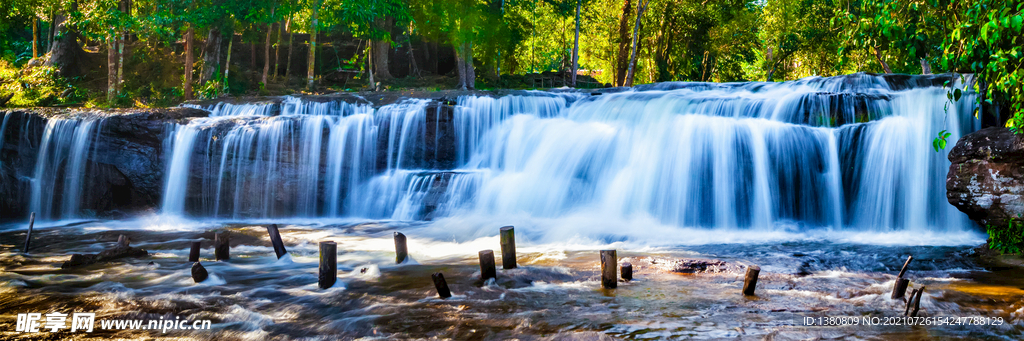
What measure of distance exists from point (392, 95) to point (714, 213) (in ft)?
33.4

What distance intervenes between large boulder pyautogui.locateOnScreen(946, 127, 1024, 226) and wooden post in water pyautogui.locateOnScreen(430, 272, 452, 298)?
8.42m

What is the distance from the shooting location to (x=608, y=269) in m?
7.56

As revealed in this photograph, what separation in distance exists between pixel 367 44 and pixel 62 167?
16506mm

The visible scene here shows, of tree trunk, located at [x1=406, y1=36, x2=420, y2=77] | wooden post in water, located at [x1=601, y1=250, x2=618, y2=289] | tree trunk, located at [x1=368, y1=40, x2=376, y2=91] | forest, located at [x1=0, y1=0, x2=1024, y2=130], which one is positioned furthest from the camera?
tree trunk, located at [x1=406, y1=36, x2=420, y2=77]

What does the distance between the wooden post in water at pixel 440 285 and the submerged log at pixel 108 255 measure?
5.89 meters

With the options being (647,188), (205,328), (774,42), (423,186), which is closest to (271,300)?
(205,328)

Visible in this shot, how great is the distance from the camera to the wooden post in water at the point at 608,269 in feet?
24.4

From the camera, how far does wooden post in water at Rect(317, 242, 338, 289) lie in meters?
7.71

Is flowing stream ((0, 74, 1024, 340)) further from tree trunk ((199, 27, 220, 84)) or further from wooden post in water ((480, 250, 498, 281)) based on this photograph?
tree trunk ((199, 27, 220, 84))

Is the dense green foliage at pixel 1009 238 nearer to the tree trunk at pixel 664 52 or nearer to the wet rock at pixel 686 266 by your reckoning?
the wet rock at pixel 686 266

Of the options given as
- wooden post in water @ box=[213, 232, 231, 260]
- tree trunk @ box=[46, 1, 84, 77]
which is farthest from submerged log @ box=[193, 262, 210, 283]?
tree trunk @ box=[46, 1, 84, 77]

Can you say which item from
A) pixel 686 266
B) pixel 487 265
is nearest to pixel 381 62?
pixel 487 265

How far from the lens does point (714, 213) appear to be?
43.0 feet

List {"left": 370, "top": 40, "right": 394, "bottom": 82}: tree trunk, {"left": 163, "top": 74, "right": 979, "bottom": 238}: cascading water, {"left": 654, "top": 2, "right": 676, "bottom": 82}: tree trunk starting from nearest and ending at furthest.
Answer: {"left": 163, "top": 74, "right": 979, "bottom": 238}: cascading water < {"left": 370, "top": 40, "right": 394, "bottom": 82}: tree trunk < {"left": 654, "top": 2, "right": 676, "bottom": 82}: tree trunk
